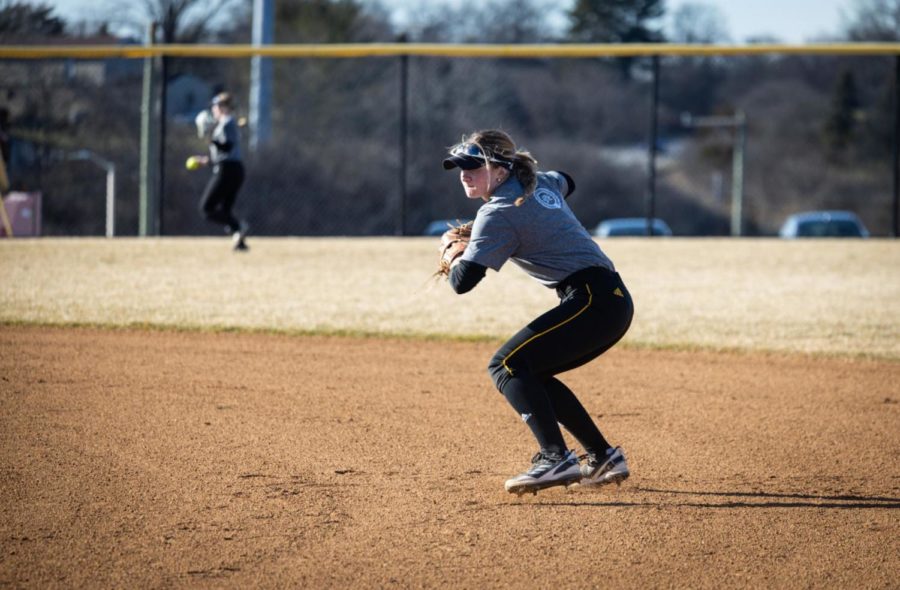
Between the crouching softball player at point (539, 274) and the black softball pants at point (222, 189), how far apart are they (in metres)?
9.29

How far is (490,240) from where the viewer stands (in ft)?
15.6

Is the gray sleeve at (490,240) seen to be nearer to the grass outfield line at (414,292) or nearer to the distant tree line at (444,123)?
the grass outfield line at (414,292)

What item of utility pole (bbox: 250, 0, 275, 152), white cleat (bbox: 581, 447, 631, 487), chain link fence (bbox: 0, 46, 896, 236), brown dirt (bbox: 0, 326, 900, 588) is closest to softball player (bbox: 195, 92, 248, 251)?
chain link fence (bbox: 0, 46, 896, 236)

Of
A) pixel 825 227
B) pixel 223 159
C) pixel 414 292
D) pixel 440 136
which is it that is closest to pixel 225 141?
pixel 223 159

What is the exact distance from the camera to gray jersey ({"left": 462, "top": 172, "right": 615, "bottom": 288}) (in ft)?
15.6

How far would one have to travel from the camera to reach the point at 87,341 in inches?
371

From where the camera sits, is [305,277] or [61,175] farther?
[61,175]

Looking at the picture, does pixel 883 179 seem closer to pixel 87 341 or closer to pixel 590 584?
pixel 87 341

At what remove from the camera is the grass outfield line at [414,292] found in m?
10.5

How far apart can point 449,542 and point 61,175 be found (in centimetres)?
2154

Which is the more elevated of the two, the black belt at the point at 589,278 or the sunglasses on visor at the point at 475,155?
the sunglasses on visor at the point at 475,155

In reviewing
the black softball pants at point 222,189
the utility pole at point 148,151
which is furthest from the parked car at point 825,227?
the black softball pants at point 222,189

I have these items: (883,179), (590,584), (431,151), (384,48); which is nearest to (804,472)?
(590,584)

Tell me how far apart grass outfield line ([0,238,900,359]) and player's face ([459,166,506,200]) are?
3.58 m
